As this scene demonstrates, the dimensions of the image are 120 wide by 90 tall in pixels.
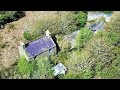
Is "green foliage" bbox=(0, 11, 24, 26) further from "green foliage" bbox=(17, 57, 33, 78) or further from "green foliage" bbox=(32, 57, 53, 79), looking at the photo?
"green foliage" bbox=(32, 57, 53, 79)

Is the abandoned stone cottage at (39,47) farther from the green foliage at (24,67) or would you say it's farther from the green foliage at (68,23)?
the green foliage at (68,23)

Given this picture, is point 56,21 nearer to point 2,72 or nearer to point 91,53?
point 91,53

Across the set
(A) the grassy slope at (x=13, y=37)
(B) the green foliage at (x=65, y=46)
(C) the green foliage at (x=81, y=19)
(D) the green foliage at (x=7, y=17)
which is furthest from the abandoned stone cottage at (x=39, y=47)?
(D) the green foliage at (x=7, y=17)

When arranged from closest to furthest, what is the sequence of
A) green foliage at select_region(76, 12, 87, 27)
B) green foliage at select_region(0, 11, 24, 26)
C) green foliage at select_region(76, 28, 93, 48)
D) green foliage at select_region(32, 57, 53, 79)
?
1. green foliage at select_region(32, 57, 53, 79)
2. green foliage at select_region(76, 28, 93, 48)
3. green foliage at select_region(76, 12, 87, 27)
4. green foliage at select_region(0, 11, 24, 26)

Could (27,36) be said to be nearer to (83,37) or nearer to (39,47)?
(39,47)

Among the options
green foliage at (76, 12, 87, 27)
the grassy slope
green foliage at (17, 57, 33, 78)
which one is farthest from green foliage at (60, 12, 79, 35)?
green foliage at (17, 57, 33, 78)
